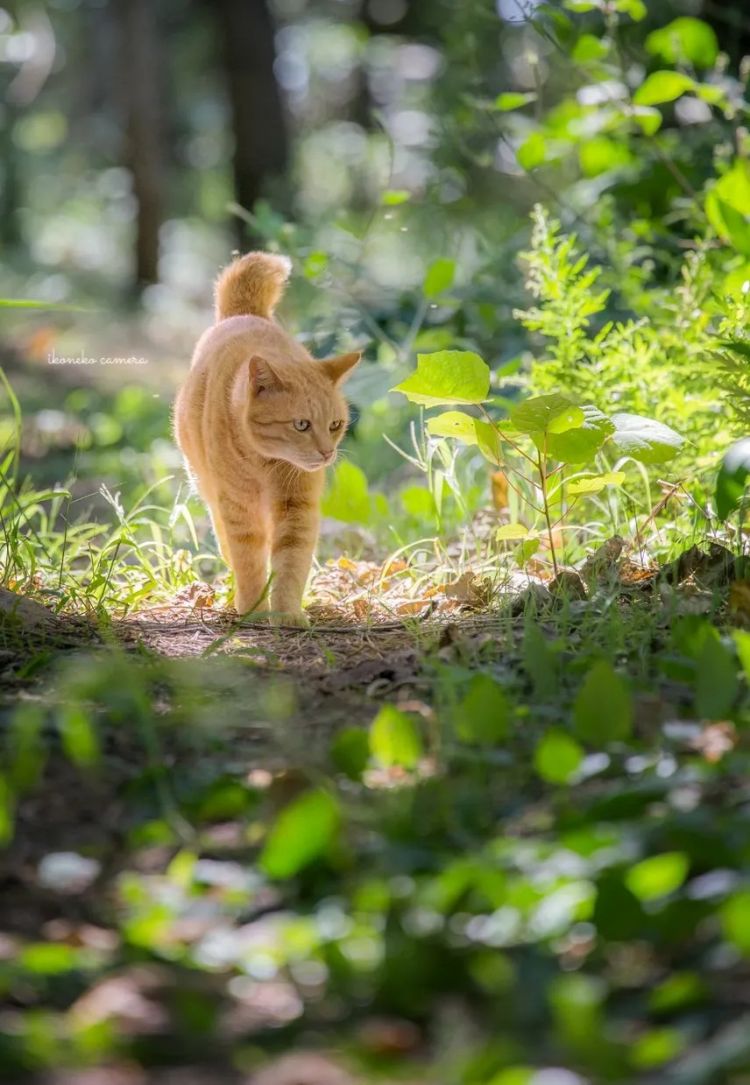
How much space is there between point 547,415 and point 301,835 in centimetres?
122

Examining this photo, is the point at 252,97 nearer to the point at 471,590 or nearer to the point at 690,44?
the point at 690,44

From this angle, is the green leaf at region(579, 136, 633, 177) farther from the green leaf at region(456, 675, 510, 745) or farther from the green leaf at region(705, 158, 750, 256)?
the green leaf at region(456, 675, 510, 745)

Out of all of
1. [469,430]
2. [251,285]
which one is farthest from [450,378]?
[251,285]

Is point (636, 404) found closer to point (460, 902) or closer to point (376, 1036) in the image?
point (460, 902)

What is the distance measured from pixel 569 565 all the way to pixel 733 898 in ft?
→ 5.40

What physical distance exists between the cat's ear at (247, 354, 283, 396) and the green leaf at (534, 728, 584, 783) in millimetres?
1586

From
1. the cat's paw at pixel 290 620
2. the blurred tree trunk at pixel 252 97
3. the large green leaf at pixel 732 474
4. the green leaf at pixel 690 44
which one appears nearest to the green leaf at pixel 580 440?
the large green leaf at pixel 732 474

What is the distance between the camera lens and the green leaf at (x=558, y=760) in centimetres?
141

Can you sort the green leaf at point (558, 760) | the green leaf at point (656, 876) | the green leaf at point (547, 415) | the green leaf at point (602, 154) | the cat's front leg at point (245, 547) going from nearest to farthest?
the green leaf at point (656, 876)
the green leaf at point (558, 760)
the green leaf at point (547, 415)
the cat's front leg at point (245, 547)
the green leaf at point (602, 154)

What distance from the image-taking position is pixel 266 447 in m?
2.93

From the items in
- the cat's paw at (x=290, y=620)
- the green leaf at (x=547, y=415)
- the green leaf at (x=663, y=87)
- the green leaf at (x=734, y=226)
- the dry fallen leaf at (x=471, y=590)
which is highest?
the green leaf at (x=663, y=87)

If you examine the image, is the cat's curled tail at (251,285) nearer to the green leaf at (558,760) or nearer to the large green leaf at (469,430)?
the large green leaf at (469,430)

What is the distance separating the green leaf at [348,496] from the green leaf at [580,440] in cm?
99

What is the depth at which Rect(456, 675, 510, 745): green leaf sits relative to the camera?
5.13 ft
